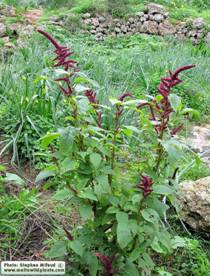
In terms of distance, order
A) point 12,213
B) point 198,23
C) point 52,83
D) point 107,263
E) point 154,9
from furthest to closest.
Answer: point 154,9 < point 198,23 < point 52,83 < point 12,213 < point 107,263

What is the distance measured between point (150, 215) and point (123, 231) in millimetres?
136

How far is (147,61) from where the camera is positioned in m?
6.24

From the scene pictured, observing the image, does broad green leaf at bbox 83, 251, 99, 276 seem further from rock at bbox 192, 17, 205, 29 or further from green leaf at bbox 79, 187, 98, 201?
rock at bbox 192, 17, 205, 29

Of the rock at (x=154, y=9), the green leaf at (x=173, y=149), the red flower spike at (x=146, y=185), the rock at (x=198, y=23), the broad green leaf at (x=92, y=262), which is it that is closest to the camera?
the green leaf at (x=173, y=149)

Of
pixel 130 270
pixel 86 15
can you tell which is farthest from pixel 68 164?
pixel 86 15

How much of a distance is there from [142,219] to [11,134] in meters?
2.02

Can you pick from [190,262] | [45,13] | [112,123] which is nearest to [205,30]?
[45,13]

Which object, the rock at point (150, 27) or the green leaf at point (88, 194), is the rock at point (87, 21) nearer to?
the rock at point (150, 27)

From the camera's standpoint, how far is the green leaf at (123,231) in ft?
5.70

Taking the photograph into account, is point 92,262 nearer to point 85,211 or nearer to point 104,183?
point 85,211

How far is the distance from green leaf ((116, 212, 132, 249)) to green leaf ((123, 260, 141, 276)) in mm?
256

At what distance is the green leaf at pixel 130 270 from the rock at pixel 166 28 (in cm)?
915

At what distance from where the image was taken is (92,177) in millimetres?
1870

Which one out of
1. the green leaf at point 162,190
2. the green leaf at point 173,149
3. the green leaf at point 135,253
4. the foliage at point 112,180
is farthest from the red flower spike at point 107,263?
the green leaf at point 173,149
